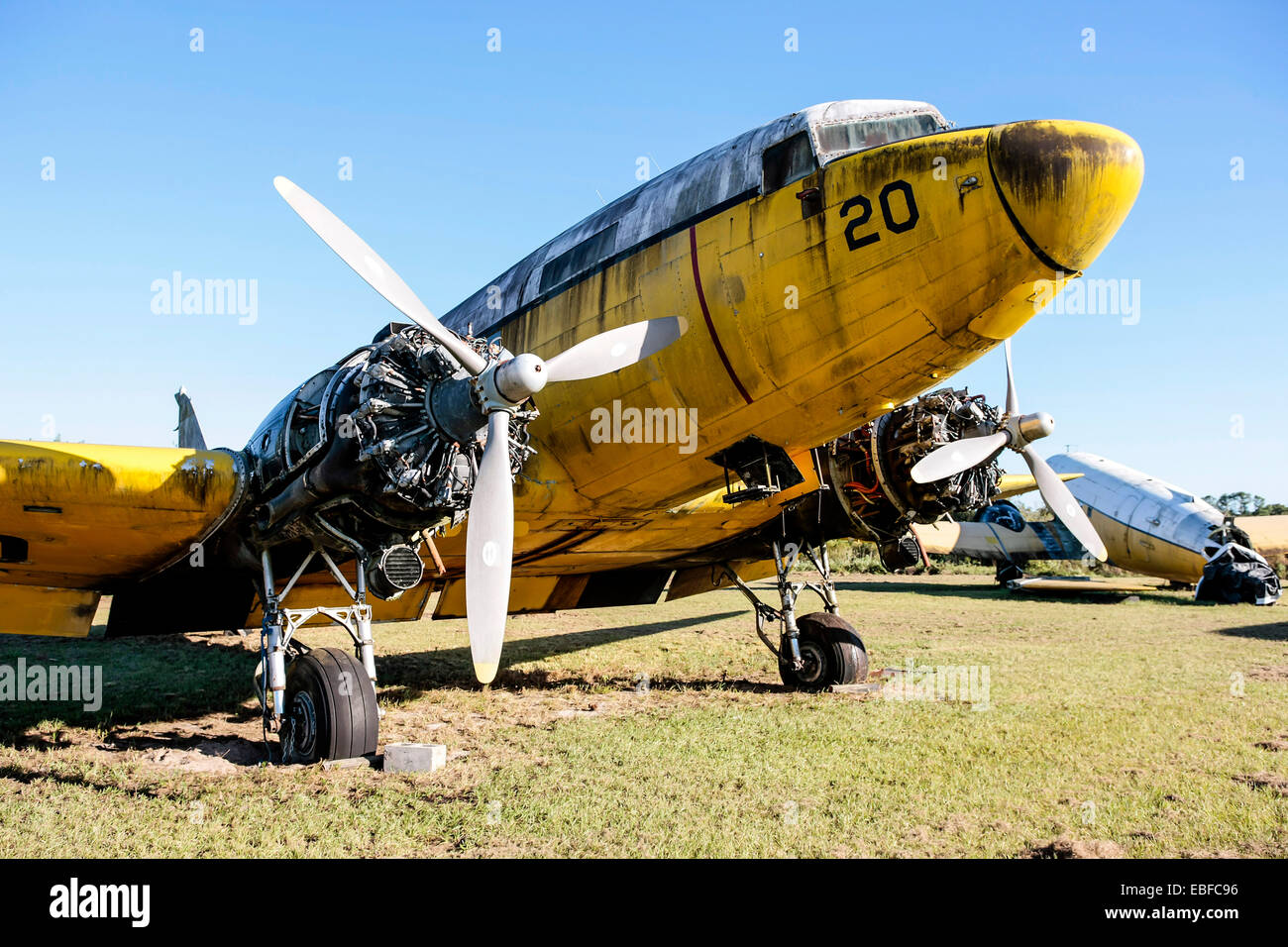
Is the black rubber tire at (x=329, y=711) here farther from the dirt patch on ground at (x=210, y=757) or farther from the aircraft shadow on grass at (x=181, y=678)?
the aircraft shadow on grass at (x=181, y=678)

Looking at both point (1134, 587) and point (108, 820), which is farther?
point (1134, 587)

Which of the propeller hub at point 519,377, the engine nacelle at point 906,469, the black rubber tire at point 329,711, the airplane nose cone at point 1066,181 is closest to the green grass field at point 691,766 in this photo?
the black rubber tire at point 329,711

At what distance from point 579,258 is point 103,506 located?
5685 millimetres

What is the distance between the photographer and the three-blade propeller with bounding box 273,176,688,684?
674 cm

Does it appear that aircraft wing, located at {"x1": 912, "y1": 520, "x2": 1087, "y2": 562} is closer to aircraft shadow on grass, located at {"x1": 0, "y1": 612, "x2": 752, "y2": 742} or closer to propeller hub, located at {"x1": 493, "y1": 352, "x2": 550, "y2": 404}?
aircraft shadow on grass, located at {"x1": 0, "y1": 612, "x2": 752, "y2": 742}

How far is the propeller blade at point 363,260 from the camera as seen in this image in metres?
7.43

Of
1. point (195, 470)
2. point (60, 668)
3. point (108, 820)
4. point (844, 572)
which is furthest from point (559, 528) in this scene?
point (844, 572)

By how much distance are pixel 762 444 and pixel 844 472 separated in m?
3.77

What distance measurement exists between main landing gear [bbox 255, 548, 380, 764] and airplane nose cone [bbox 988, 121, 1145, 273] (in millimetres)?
6915

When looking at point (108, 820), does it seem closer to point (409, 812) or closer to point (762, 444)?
point (409, 812)

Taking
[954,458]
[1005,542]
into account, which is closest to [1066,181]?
[954,458]

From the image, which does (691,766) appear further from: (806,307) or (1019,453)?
(1019,453)

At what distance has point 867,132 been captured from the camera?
26.0 feet

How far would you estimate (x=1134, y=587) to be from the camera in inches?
1100
